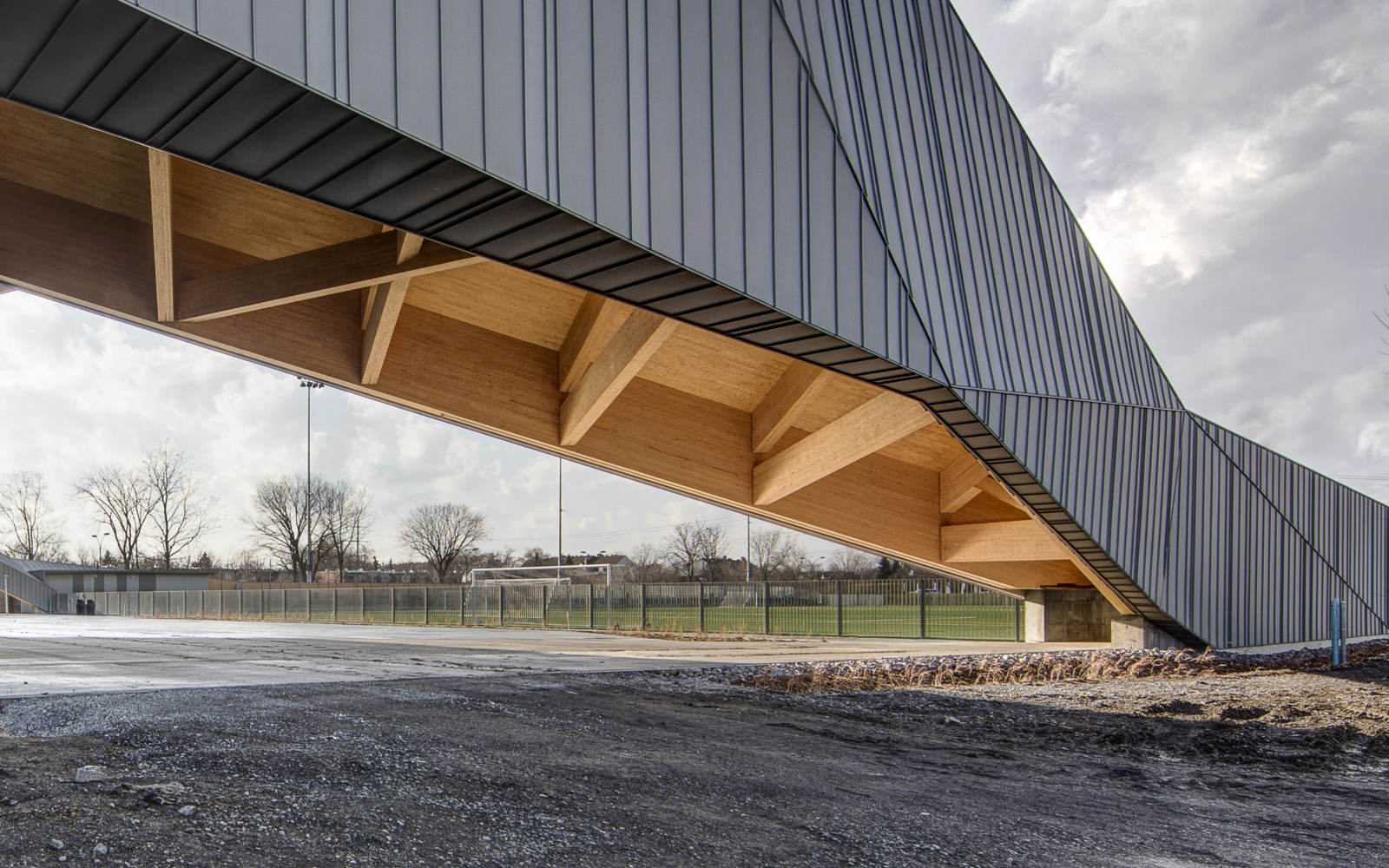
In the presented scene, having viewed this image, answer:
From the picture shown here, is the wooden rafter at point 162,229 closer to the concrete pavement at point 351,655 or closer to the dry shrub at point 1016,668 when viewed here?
the concrete pavement at point 351,655

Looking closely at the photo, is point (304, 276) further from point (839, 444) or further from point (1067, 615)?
point (1067, 615)

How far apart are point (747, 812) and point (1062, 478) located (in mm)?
10660

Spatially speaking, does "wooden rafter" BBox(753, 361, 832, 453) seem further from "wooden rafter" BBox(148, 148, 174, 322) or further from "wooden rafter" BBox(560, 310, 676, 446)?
"wooden rafter" BBox(148, 148, 174, 322)

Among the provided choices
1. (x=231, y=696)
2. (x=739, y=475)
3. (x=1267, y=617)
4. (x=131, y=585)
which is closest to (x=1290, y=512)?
(x=1267, y=617)

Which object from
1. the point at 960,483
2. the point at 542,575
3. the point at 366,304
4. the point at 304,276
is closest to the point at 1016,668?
the point at 960,483

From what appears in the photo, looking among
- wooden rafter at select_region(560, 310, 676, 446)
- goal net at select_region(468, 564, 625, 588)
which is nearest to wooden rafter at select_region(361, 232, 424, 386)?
wooden rafter at select_region(560, 310, 676, 446)

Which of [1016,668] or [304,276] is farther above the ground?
[304,276]

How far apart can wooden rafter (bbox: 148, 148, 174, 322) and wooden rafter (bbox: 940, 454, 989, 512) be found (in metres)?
14.2

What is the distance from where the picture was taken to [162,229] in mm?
10953

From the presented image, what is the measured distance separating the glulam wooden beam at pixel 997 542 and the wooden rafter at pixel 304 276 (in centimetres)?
1278

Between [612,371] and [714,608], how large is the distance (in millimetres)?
16395

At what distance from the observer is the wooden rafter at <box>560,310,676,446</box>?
13.4 metres

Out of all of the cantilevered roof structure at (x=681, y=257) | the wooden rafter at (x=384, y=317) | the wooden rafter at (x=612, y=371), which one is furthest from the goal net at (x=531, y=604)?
the wooden rafter at (x=384, y=317)

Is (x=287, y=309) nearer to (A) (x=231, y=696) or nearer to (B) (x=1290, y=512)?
(A) (x=231, y=696)
